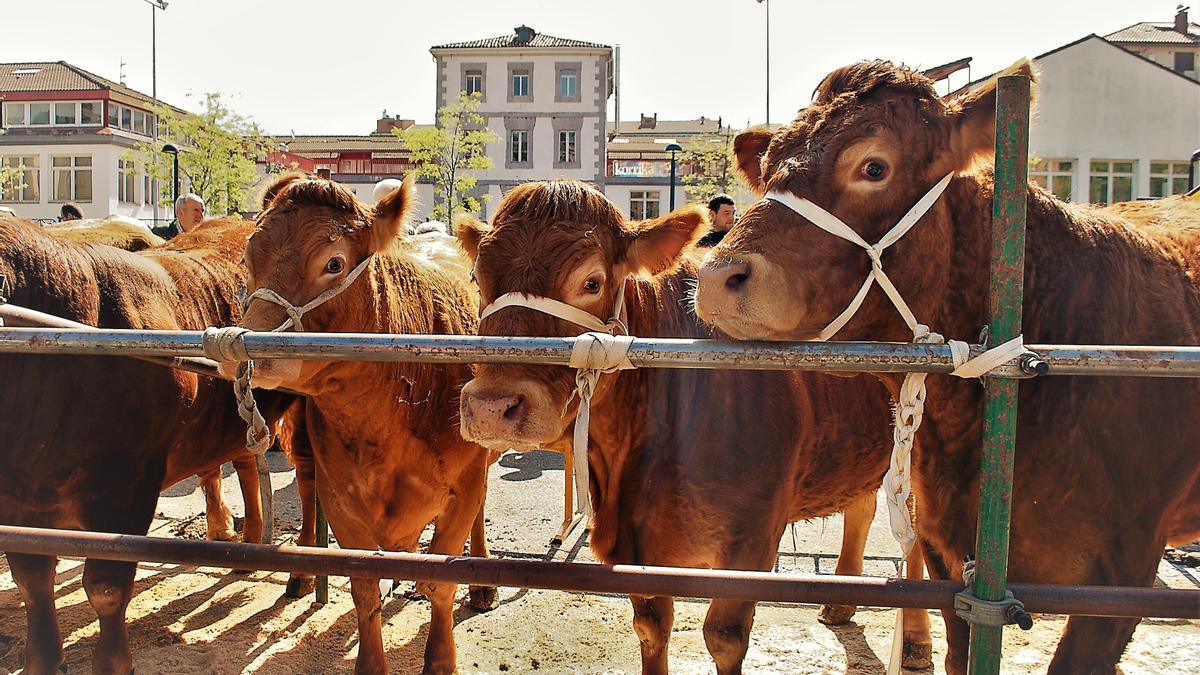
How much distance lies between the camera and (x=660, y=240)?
2.92 metres

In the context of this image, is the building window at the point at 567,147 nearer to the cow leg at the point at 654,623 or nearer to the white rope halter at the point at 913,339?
the cow leg at the point at 654,623

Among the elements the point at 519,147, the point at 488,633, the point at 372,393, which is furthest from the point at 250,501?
the point at 519,147

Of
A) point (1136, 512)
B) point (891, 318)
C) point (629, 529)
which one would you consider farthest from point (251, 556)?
point (1136, 512)

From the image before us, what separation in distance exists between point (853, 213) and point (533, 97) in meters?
47.7

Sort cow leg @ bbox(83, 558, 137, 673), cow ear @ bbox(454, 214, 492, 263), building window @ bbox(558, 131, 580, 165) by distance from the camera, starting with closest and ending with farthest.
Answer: cow ear @ bbox(454, 214, 492, 263), cow leg @ bbox(83, 558, 137, 673), building window @ bbox(558, 131, 580, 165)

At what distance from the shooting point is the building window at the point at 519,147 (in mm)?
47344

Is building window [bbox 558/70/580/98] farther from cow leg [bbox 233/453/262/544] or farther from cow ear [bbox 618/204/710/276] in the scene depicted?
cow ear [bbox 618/204/710/276]

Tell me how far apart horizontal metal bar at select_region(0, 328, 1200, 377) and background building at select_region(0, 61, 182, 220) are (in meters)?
48.9

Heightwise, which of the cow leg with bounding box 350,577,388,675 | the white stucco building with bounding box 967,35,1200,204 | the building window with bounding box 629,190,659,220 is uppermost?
the white stucco building with bounding box 967,35,1200,204

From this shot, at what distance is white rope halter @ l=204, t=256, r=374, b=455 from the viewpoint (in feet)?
6.63

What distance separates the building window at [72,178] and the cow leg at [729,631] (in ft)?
167

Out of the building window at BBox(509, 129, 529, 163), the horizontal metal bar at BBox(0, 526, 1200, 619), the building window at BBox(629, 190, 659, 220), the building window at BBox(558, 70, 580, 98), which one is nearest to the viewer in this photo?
the horizontal metal bar at BBox(0, 526, 1200, 619)

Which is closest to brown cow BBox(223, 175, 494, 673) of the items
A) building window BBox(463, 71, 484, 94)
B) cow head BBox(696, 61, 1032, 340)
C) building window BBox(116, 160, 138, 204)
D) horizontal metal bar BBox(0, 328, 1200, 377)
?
horizontal metal bar BBox(0, 328, 1200, 377)

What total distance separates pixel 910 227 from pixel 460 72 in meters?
49.3
